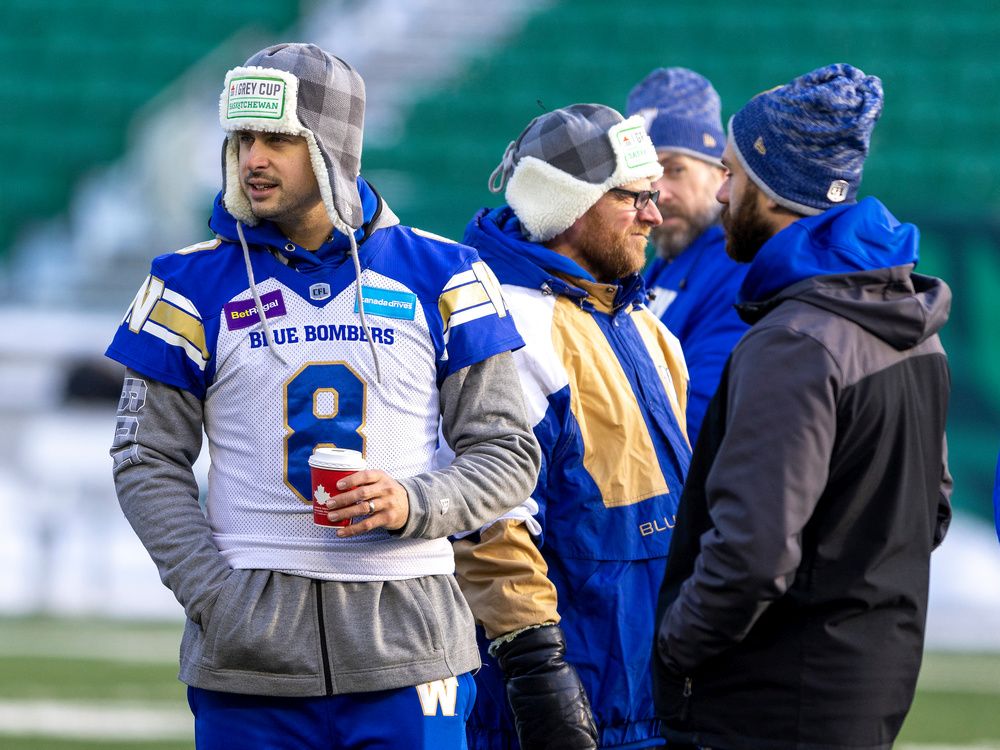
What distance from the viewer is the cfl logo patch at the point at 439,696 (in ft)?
7.86

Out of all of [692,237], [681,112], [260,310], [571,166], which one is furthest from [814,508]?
[681,112]

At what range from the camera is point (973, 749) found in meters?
5.64

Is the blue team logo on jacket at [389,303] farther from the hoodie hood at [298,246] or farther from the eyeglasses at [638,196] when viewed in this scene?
the eyeglasses at [638,196]

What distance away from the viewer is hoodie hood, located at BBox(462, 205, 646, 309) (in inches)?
119

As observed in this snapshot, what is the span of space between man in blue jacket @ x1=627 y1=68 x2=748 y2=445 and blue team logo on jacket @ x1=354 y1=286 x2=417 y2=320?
109 centimetres

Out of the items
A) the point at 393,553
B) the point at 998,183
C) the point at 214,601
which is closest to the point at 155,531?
the point at 214,601

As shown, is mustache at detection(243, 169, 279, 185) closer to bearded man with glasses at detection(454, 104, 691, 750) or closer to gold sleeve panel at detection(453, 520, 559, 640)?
bearded man with glasses at detection(454, 104, 691, 750)

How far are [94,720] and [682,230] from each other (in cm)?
350

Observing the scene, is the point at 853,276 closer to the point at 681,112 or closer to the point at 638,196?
the point at 638,196

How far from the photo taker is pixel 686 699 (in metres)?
2.30

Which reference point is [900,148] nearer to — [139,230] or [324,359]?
[139,230]

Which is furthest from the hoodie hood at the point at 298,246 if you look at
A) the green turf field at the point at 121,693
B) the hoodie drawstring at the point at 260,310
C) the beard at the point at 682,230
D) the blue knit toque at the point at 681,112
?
the green turf field at the point at 121,693

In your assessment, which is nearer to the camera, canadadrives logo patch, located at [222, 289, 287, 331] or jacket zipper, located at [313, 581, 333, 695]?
jacket zipper, located at [313, 581, 333, 695]

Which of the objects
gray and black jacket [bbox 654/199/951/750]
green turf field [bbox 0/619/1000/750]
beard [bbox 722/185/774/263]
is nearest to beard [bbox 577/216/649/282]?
beard [bbox 722/185/774/263]
